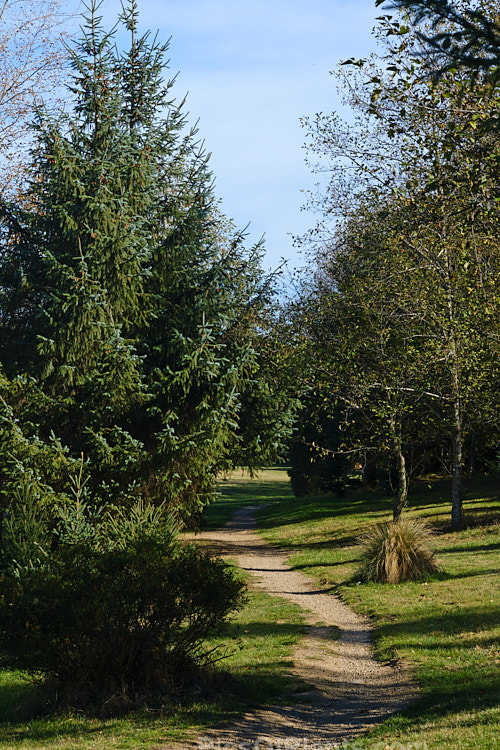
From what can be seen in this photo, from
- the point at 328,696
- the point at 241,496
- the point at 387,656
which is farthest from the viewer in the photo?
the point at 241,496

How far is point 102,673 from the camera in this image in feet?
23.9

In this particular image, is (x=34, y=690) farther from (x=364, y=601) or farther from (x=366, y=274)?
(x=366, y=274)

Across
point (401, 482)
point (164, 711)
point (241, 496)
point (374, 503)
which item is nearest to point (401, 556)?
point (401, 482)

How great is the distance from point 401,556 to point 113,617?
25.7 feet

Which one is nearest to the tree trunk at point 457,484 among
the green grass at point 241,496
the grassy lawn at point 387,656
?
the grassy lawn at point 387,656

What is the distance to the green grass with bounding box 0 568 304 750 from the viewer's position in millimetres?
6211

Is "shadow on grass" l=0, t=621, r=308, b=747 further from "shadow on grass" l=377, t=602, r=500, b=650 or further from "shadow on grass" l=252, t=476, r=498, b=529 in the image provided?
"shadow on grass" l=252, t=476, r=498, b=529

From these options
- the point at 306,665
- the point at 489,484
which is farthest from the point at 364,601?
the point at 489,484

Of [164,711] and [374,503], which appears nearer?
[164,711]

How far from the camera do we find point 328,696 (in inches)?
299

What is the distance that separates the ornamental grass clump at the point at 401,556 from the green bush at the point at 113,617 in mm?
6475

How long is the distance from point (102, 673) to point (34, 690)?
1377 mm

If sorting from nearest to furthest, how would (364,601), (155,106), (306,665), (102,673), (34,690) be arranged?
(102,673), (34,690), (306,665), (364,601), (155,106)

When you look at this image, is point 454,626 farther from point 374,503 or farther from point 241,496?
point 241,496
